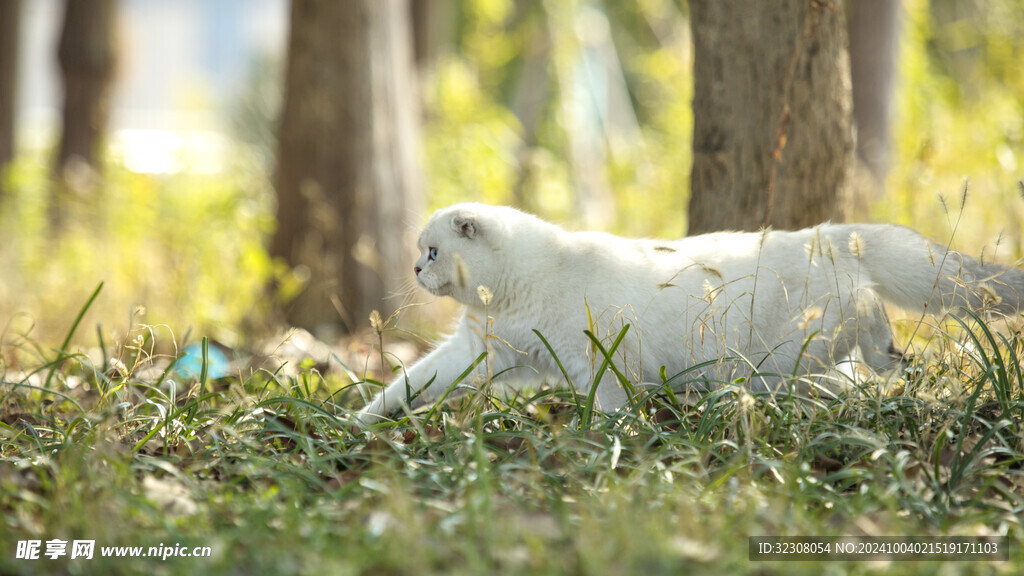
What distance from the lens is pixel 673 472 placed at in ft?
6.96

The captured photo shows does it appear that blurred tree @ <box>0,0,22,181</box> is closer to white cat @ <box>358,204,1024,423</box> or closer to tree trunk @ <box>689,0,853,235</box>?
white cat @ <box>358,204,1024,423</box>

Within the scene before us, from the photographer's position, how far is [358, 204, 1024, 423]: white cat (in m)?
2.71

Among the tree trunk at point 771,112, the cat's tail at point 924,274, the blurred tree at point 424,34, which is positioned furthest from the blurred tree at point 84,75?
the cat's tail at point 924,274

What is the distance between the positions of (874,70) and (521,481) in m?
5.85

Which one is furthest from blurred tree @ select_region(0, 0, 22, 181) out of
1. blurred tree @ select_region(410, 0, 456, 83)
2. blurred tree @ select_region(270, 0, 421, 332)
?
blurred tree @ select_region(270, 0, 421, 332)

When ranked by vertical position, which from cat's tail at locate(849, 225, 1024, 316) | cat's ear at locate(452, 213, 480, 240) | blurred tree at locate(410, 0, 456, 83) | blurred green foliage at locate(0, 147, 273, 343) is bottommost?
blurred green foliage at locate(0, 147, 273, 343)

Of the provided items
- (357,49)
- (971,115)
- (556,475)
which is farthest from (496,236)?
(971,115)

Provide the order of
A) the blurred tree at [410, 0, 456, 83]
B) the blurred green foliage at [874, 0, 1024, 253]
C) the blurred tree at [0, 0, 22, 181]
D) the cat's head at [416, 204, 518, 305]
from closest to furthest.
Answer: the cat's head at [416, 204, 518, 305], the blurred green foliage at [874, 0, 1024, 253], the blurred tree at [410, 0, 456, 83], the blurred tree at [0, 0, 22, 181]

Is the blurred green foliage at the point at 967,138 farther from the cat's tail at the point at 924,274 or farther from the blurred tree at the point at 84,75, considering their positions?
the blurred tree at the point at 84,75

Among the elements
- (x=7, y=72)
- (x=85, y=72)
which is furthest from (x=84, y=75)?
Result: (x=7, y=72)

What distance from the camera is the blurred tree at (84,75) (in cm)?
783

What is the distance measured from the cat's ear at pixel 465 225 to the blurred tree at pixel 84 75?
6.02 meters

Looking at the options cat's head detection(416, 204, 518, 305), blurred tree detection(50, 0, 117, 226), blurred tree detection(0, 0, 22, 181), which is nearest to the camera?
cat's head detection(416, 204, 518, 305)

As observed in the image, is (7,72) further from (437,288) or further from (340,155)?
(437,288)
